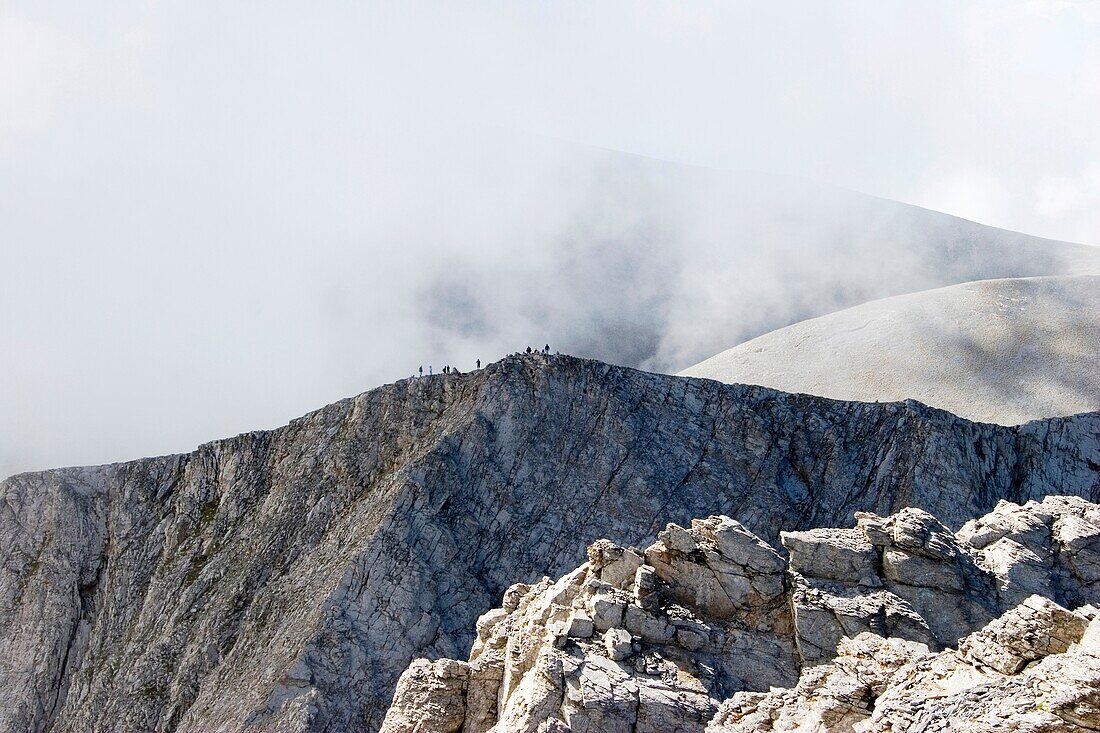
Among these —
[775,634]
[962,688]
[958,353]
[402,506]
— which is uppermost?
[958,353]

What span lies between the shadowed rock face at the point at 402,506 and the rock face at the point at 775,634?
847 inches

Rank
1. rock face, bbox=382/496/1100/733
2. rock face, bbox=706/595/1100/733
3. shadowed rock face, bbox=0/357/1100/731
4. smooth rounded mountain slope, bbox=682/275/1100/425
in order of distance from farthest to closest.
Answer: smooth rounded mountain slope, bbox=682/275/1100/425 < shadowed rock face, bbox=0/357/1100/731 < rock face, bbox=382/496/1100/733 < rock face, bbox=706/595/1100/733

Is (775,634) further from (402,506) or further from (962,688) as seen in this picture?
(402,506)

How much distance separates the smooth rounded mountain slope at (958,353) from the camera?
8631cm

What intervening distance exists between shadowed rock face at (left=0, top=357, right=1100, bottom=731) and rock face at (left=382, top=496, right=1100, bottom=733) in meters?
21.5

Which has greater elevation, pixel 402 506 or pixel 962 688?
pixel 402 506

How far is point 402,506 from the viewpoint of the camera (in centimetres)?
6050

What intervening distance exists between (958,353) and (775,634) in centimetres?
6600

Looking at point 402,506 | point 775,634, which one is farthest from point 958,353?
point 775,634

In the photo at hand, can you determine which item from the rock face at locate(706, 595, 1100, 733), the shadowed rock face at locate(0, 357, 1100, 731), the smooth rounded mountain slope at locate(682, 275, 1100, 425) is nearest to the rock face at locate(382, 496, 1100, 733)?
the rock face at locate(706, 595, 1100, 733)

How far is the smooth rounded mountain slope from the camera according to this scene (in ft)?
283

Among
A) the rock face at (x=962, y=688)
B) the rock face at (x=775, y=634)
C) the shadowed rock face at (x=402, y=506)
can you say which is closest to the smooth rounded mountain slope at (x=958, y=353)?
the shadowed rock face at (x=402, y=506)

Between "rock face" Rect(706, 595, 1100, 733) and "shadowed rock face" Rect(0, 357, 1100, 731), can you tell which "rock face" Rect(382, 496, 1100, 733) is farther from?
"shadowed rock face" Rect(0, 357, 1100, 731)

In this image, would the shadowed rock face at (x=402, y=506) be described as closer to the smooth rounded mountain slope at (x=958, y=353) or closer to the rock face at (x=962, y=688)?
the smooth rounded mountain slope at (x=958, y=353)
